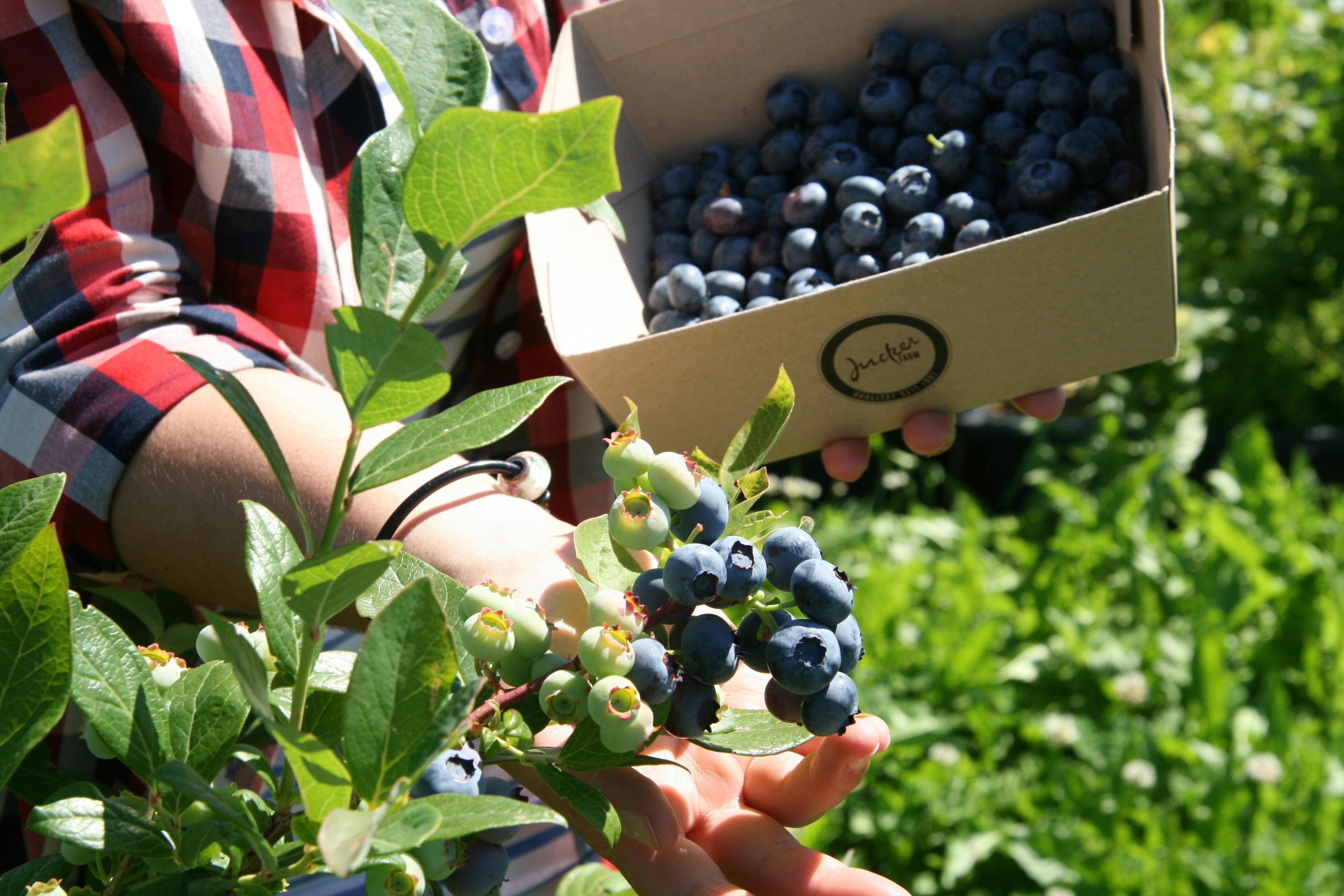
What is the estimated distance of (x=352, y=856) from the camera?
260mm

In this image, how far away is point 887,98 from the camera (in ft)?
4.19

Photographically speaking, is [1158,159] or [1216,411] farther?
[1216,411]

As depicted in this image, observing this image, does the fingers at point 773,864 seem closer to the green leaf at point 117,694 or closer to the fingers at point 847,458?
the green leaf at point 117,694

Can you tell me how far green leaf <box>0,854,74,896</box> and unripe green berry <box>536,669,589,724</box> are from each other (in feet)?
0.56

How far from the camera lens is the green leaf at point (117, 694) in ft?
1.19

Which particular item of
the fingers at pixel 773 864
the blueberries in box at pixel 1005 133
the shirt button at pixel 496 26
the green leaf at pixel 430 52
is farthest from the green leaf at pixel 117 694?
the blueberries in box at pixel 1005 133

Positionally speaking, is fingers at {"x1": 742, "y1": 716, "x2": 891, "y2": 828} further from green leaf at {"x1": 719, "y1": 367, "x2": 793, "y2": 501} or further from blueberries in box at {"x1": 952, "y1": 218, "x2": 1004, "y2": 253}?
blueberries in box at {"x1": 952, "y1": 218, "x2": 1004, "y2": 253}

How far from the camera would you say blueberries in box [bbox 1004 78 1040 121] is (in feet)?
4.05

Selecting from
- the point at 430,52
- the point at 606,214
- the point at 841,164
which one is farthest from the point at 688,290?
the point at 430,52

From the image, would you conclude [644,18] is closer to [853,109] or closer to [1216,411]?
[853,109]

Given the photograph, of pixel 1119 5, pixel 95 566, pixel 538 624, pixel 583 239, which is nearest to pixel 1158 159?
pixel 1119 5

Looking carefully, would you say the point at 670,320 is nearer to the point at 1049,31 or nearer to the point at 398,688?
the point at 1049,31

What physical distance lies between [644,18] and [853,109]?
310 mm

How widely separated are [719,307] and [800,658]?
77cm
